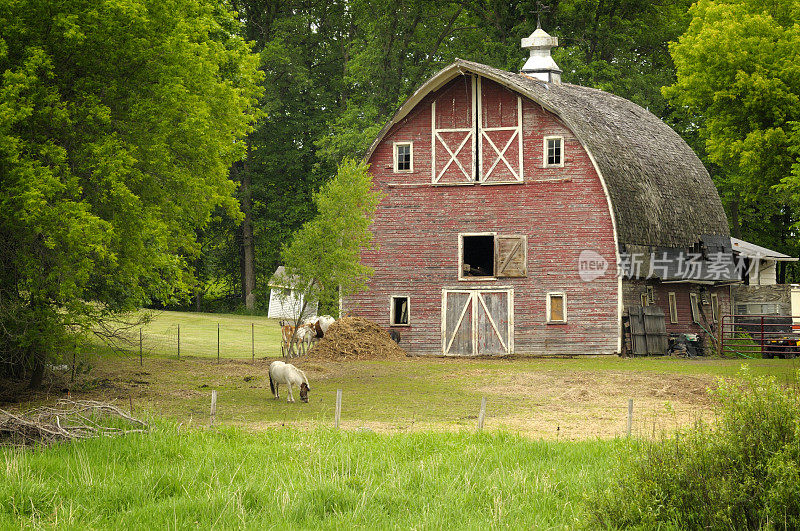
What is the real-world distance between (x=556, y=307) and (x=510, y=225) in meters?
3.28

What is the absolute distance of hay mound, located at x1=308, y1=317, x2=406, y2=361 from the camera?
101 ft

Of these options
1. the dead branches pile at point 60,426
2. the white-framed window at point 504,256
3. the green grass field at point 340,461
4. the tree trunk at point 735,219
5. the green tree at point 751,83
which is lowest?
the green grass field at point 340,461

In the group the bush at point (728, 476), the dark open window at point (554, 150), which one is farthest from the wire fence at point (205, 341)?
the bush at point (728, 476)

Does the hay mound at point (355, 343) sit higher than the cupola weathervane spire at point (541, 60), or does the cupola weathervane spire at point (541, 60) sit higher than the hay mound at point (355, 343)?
the cupola weathervane spire at point (541, 60)

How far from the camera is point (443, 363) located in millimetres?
29859

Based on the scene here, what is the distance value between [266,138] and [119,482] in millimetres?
47604

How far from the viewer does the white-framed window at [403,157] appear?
113ft

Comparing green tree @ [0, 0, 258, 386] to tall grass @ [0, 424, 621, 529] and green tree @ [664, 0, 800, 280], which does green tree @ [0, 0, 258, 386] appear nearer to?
tall grass @ [0, 424, 621, 529]

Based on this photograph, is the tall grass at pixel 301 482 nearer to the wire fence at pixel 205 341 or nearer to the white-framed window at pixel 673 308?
the wire fence at pixel 205 341

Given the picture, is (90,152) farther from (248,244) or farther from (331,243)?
(248,244)

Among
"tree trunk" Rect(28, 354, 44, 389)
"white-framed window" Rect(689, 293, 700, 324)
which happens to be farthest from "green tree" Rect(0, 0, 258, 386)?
"white-framed window" Rect(689, 293, 700, 324)

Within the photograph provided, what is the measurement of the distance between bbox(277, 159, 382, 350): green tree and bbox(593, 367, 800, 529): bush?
19830 millimetres

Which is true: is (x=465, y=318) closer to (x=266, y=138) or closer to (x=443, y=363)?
(x=443, y=363)

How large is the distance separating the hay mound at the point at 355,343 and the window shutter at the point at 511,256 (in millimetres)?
4552
